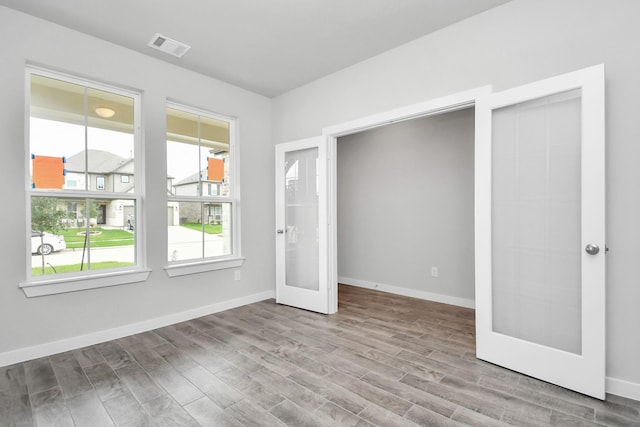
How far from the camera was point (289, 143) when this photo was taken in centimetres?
406

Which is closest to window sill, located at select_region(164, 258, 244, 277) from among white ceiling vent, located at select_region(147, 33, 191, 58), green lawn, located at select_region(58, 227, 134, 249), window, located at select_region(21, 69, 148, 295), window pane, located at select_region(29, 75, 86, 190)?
window, located at select_region(21, 69, 148, 295)

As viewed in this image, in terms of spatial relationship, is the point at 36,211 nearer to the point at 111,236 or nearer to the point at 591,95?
the point at 111,236

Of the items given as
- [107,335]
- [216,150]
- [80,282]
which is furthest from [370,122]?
[107,335]

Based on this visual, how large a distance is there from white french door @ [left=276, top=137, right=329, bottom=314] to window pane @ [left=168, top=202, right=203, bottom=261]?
39.4 inches

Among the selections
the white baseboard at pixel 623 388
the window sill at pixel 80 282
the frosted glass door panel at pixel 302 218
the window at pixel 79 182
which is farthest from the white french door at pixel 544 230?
the window at pixel 79 182

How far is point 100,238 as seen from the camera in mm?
3070

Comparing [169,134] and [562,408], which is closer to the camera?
[562,408]

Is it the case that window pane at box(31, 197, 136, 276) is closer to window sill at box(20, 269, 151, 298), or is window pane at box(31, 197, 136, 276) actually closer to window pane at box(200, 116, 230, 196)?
window sill at box(20, 269, 151, 298)

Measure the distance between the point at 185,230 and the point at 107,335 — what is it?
128 centimetres

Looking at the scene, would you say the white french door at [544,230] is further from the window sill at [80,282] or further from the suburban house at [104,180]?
the suburban house at [104,180]

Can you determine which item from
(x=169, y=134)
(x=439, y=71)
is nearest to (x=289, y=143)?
(x=169, y=134)

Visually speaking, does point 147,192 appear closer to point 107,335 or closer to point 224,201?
point 224,201

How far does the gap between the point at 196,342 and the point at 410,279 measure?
2.99 m

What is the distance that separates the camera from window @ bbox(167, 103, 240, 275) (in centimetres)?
360
